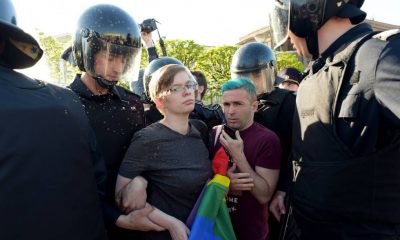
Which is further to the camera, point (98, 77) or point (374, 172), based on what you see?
point (98, 77)

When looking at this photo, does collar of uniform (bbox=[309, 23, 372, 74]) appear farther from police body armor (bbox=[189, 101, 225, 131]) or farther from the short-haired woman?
police body armor (bbox=[189, 101, 225, 131])

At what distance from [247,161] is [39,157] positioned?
1.44m

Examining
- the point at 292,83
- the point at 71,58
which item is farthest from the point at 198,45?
the point at 71,58

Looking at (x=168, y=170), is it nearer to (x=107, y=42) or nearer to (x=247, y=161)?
(x=247, y=161)

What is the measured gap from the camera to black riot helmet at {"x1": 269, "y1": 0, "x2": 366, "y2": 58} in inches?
72.4

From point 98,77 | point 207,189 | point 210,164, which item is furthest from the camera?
point 98,77

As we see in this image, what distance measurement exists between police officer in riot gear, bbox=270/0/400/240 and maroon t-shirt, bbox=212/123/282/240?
537 mm

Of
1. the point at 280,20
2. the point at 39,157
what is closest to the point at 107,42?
the point at 280,20

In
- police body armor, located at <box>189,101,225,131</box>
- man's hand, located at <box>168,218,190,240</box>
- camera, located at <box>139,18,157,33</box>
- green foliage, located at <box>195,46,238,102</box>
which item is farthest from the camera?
green foliage, located at <box>195,46,238,102</box>

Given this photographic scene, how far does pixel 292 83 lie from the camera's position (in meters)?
6.14

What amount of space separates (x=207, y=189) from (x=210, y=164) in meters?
0.22

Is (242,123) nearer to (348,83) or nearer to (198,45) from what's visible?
(348,83)

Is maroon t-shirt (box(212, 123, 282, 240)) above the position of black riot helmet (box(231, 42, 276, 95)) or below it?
below

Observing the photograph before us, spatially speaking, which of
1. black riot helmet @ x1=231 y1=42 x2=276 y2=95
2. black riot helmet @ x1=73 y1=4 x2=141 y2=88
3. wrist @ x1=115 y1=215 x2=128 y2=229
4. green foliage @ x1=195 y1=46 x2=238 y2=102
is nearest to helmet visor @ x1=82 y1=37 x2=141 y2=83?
black riot helmet @ x1=73 y1=4 x2=141 y2=88
